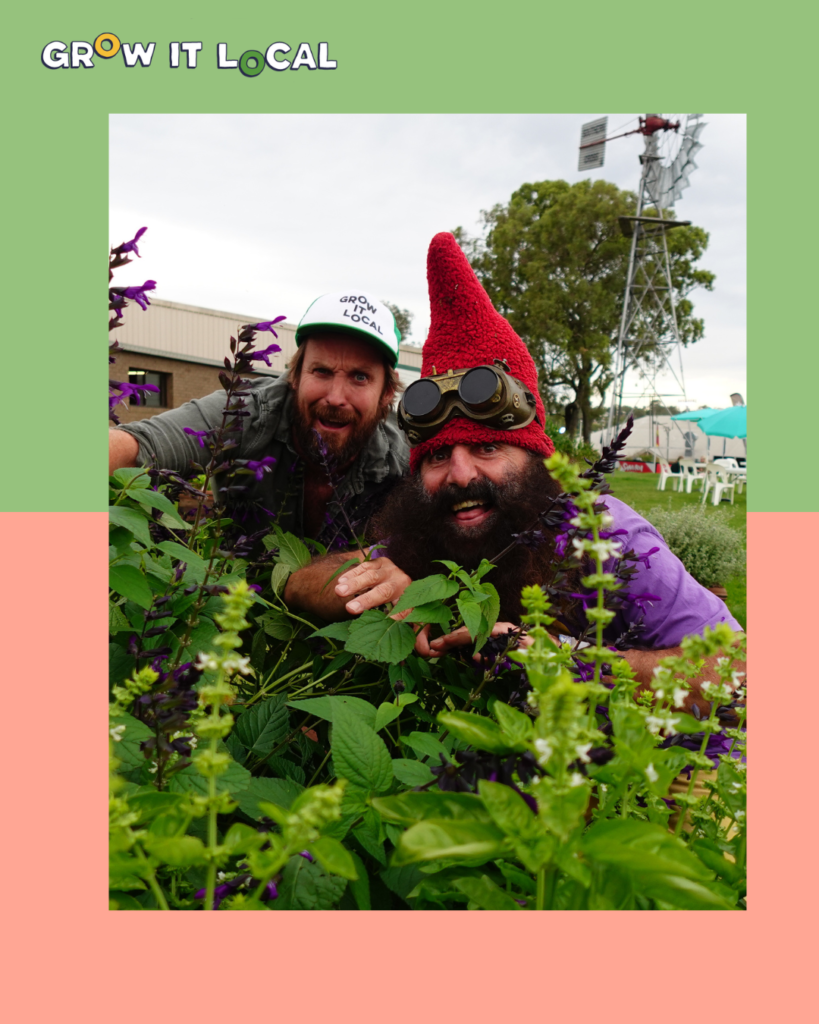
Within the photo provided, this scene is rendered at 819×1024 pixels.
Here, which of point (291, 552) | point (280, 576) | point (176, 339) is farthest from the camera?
point (176, 339)

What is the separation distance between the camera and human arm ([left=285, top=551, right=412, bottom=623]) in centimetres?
131

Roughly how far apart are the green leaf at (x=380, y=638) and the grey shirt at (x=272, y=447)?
99 centimetres

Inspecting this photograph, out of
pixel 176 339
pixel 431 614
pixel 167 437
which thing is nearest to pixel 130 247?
pixel 431 614

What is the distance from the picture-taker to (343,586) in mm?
1337

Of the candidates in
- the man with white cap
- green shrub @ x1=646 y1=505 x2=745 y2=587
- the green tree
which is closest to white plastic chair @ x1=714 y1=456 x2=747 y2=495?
the green tree

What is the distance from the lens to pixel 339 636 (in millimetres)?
1232

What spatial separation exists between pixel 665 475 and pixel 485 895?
14555 millimetres

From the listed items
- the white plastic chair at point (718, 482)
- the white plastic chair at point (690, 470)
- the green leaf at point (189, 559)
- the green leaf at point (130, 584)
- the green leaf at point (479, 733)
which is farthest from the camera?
the white plastic chair at point (690, 470)

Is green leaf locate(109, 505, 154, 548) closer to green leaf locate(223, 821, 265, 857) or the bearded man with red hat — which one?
green leaf locate(223, 821, 265, 857)

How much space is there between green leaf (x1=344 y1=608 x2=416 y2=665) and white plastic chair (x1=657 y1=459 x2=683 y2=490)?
540 inches

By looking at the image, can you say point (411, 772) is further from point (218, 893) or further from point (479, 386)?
point (479, 386)

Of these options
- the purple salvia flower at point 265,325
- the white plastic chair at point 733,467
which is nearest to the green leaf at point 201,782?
the purple salvia flower at point 265,325

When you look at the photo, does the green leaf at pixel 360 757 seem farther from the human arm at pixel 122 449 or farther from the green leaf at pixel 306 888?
the human arm at pixel 122 449

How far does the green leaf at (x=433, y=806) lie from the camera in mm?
629
